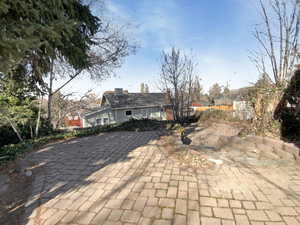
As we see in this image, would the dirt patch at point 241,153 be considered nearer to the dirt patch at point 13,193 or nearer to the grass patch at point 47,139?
the dirt patch at point 13,193

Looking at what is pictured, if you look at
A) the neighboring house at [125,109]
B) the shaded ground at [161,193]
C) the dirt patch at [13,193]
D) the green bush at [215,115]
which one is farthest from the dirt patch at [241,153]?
the neighboring house at [125,109]

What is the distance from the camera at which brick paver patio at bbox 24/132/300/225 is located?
5.43 feet

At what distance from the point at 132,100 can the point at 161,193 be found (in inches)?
607

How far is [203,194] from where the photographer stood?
203 centimetres

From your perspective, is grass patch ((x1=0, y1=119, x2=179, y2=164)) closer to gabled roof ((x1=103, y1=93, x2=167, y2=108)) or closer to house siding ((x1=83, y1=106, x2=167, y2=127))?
house siding ((x1=83, y1=106, x2=167, y2=127))

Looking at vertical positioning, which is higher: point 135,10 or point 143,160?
point 135,10

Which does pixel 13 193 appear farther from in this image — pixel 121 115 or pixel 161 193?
pixel 121 115

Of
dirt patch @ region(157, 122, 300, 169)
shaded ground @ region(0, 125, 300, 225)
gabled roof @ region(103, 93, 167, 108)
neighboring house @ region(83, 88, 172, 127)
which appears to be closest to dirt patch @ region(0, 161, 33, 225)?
shaded ground @ region(0, 125, 300, 225)

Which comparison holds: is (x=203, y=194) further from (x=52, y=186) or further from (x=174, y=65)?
(x=174, y=65)

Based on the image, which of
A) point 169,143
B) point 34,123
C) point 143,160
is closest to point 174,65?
point 169,143

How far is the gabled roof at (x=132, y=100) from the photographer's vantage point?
15.9 metres

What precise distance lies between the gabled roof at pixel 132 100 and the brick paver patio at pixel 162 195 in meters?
12.9

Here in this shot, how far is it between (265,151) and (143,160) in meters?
3.00

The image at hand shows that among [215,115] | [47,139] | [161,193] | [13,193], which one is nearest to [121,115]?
[47,139]
